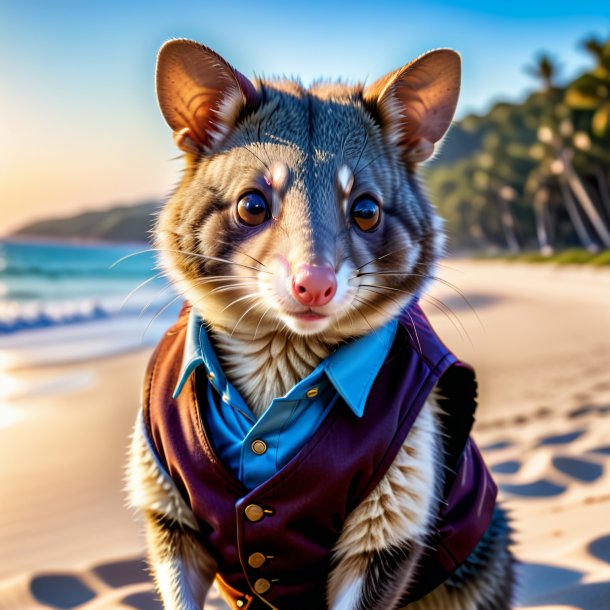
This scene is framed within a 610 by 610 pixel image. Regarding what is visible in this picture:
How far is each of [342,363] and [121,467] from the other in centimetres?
241

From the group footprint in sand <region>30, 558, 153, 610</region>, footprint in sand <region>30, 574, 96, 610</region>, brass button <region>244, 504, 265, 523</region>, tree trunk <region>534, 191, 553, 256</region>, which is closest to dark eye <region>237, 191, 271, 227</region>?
brass button <region>244, 504, 265, 523</region>

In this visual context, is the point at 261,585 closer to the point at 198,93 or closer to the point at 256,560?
the point at 256,560

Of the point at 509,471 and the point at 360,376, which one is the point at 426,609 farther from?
the point at 509,471

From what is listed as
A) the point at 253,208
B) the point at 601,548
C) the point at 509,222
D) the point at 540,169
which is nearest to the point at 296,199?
the point at 253,208

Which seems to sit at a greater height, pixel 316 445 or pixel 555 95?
pixel 555 95

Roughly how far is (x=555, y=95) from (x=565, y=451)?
30334mm

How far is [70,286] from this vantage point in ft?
68.0

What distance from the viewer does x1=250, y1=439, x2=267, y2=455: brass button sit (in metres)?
1.56

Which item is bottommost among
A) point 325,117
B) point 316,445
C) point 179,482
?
point 179,482

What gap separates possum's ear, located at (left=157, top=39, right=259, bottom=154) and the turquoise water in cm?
33

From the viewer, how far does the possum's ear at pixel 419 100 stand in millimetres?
1693

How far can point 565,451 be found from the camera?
373 cm

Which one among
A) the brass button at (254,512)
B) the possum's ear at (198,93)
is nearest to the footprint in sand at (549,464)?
the brass button at (254,512)

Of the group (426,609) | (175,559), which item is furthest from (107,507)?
(426,609)
